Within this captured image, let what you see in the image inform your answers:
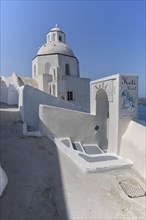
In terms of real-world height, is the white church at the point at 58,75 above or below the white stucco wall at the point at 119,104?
above

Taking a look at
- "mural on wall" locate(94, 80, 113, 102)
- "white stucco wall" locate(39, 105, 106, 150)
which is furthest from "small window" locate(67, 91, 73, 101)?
"mural on wall" locate(94, 80, 113, 102)

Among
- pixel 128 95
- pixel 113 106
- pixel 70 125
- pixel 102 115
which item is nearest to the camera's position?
pixel 128 95

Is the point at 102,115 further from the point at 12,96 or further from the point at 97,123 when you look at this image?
the point at 12,96

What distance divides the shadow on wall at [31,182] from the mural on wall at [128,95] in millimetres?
3702

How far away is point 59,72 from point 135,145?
1818 centimetres

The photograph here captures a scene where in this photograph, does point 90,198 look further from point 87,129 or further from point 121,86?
point 87,129

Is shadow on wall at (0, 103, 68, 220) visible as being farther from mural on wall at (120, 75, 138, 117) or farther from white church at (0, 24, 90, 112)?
white church at (0, 24, 90, 112)

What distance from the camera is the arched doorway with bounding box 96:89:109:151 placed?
35.3 feet

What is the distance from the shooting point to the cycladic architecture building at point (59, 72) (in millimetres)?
23663

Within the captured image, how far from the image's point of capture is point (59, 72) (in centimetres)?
2323

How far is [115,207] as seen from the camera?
4344 millimetres

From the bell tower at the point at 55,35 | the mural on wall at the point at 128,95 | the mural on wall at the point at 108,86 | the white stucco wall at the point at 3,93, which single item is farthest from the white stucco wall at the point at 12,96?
the bell tower at the point at 55,35

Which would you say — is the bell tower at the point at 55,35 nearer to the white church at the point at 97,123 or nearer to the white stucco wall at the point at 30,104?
the white church at the point at 97,123

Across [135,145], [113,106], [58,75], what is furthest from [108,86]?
[58,75]
